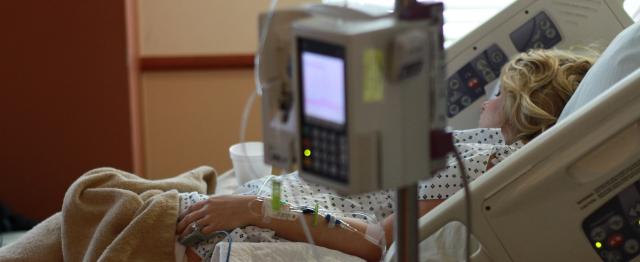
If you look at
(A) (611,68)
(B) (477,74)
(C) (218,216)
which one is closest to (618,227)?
(A) (611,68)

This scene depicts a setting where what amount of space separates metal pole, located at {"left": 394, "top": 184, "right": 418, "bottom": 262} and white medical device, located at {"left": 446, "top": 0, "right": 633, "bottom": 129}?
135 centimetres

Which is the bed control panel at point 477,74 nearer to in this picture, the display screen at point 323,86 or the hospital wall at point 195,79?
the hospital wall at point 195,79

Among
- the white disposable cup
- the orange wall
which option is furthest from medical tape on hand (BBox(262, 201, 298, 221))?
the orange wall

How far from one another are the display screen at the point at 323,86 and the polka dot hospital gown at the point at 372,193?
82cm

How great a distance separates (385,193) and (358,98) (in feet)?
3.72

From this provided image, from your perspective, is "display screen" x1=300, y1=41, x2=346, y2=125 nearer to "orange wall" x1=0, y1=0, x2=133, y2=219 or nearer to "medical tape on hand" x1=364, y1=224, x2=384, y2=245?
"medical tape on hand" x1=364, y1=224, x2=384, y2=245

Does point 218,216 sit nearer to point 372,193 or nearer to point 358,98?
point 372,193

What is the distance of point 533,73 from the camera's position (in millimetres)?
2283

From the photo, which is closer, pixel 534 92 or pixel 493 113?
pixel 534 92

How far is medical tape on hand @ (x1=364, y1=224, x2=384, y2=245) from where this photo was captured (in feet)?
6.72

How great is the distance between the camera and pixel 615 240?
1.75 m

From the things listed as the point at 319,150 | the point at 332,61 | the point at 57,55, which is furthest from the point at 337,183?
the point at 57,55

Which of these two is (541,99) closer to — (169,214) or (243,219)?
(243,219)

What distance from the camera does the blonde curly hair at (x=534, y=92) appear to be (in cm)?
222
